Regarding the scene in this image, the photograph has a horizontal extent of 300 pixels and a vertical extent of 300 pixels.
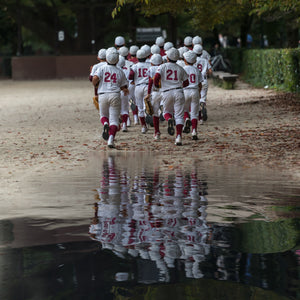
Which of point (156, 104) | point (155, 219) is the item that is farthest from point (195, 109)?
point (155, 219)

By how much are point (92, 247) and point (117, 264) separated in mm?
621

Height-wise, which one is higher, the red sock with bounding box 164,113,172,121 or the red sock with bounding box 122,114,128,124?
the red sock with bounding box 164,113,172,121

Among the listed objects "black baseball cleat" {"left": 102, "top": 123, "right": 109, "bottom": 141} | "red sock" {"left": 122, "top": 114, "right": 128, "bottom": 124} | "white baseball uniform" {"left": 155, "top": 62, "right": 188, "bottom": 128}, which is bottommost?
"red sock" {"left": 122, "top": 114, "right": 128, "bottom": 124}

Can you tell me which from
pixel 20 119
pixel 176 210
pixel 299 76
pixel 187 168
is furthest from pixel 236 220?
pixel 299 76

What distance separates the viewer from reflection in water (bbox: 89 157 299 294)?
5438 mm

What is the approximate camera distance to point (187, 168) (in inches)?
437

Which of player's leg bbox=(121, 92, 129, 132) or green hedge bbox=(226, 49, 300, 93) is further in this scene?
green hedge bbox=(226, 49, 300, 93)

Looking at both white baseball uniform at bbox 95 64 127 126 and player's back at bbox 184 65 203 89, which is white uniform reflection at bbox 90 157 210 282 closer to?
white baseball uniform at bbox 95 64 127 126

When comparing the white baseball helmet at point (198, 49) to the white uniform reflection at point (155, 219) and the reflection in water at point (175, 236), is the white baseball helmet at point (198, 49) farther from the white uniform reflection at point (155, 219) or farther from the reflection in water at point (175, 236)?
the reflection in water at point (175, 236)

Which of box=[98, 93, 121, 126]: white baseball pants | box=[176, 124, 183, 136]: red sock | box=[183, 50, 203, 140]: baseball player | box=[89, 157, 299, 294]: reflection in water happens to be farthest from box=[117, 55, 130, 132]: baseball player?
box=[89, 157, 299, 294]: reflection in water

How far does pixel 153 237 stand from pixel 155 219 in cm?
82

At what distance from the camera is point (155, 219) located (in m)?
7.45

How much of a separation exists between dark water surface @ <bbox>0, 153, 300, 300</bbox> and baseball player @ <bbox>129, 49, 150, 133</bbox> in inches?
235

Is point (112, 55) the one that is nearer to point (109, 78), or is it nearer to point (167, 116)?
point (109, 78)
